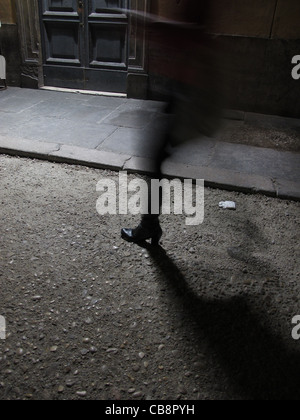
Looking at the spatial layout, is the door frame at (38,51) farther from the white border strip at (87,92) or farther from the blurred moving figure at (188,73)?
the blurred moving figure at (188,73)

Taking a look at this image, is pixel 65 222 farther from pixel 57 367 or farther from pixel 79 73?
pixel 79 73

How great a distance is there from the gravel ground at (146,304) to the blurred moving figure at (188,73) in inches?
18.8

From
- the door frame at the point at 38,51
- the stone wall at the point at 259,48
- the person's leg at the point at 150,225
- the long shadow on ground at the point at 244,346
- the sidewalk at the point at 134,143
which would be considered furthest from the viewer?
the door frame at the point at 38,51

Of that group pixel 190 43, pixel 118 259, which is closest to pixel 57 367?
pixel 118 259

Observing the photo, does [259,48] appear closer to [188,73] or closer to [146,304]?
[188,73]

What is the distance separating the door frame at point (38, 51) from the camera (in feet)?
17.1

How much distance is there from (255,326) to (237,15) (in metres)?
4.38

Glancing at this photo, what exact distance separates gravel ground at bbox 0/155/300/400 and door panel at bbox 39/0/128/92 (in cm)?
355

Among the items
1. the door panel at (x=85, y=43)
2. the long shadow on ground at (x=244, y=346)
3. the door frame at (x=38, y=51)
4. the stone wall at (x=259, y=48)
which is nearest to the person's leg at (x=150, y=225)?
the long shadow on ground at (x=244, y=346)

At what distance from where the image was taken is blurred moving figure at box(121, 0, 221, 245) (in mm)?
1851

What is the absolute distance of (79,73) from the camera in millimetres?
5820

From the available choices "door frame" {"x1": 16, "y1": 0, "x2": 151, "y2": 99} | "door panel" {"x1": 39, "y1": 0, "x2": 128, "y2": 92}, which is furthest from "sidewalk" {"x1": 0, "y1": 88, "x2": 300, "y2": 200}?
"door panel" {"x1": 39, "y1": 0, "x2": 128, "y2": 92}

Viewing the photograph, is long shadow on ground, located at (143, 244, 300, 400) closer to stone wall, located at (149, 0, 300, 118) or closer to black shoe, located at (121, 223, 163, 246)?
black shoe, located at (121, 223, 163, 246)

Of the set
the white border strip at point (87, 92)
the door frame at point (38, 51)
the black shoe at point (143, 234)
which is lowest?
the black shoe at point (143, 234)
